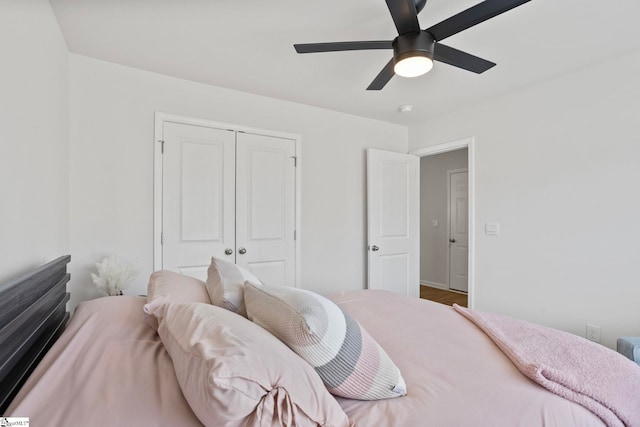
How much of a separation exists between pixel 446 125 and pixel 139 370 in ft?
11.8

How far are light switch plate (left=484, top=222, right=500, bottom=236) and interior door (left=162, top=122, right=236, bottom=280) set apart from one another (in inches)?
97.5

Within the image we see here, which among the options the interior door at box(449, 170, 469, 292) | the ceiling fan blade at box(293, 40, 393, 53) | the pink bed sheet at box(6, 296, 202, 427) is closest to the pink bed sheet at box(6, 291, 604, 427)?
the pink bed sheet at box(6, 296, 202, 427)

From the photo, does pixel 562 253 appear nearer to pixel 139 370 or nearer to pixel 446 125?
pixel 446 125

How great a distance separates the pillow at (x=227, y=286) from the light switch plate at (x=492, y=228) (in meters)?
2.59

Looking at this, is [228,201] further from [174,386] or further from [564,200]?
[564,200]

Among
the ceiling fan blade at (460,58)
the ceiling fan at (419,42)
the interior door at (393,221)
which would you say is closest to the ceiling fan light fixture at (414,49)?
the ceiling fan at (419,42)

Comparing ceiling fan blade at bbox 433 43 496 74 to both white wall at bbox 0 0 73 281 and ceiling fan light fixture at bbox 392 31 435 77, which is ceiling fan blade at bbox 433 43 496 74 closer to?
ceiling fan light fixture at bbox 392 31 435 77

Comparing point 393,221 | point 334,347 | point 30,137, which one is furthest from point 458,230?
point 30,137

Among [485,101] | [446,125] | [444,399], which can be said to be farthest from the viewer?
[446,125]

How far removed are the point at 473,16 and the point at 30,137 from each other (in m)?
2.07

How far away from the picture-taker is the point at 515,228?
9.69ft

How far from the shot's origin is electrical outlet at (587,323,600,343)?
7.96 feet

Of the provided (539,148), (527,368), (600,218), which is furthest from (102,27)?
(600,218)

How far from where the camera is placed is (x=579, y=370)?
108 cm
